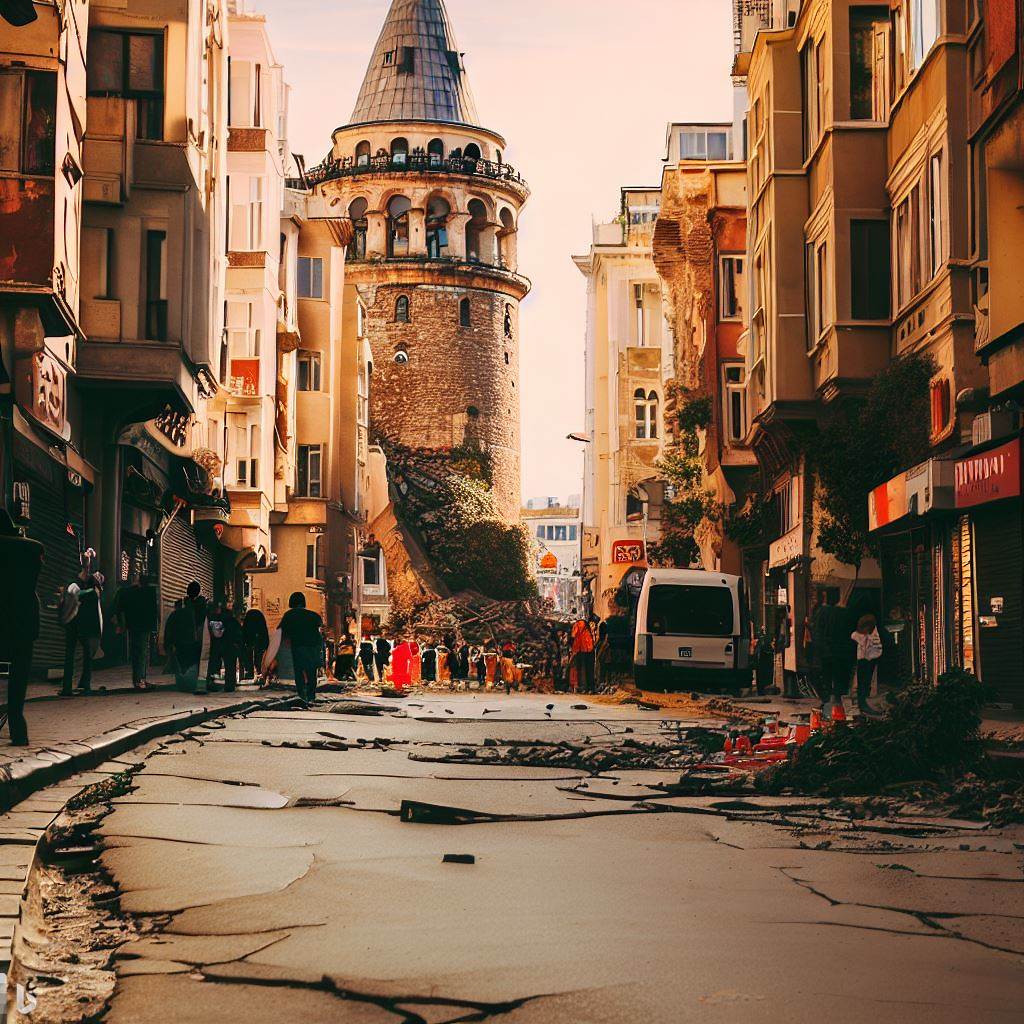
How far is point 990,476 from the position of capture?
18719mm

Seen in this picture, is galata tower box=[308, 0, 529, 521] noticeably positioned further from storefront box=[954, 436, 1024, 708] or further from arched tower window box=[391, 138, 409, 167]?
storefront box=[954, 436, 1024, 708]

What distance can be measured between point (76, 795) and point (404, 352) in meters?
90.9

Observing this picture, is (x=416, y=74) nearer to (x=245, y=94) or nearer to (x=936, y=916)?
(x=245, y=94)

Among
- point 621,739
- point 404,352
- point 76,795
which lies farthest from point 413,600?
point 76,795

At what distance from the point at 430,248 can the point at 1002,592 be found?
8381 cm

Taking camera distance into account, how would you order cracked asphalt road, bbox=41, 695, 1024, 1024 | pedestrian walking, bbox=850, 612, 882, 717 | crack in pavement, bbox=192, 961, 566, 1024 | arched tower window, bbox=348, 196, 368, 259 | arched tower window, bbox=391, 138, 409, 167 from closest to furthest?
1. crack in pavement, bbox=192, 961, 566, 1024
2. cracked asphalt road, bbox=41, 695, 1024, 1024
3. pedestrian walking, bbox=850, 612, 882, 717
4. arched tower window, bbox=391, 138, 409, 167
5. arched tower window, bbox=348, 196, 368, 259

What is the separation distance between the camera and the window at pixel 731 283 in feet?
138

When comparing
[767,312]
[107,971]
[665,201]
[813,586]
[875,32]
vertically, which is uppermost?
[665,201]

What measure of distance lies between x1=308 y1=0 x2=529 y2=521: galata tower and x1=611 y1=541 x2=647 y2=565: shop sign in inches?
1302

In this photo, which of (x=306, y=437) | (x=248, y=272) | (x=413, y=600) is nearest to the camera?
(x=248, y=272)

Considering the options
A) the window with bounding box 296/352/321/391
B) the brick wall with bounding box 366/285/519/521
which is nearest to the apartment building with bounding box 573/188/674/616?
the brick wall with bounding box 366/285/519/521

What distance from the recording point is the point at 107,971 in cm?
538

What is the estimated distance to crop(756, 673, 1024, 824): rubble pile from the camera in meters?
10.8

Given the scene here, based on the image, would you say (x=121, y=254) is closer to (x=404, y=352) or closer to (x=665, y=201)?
(x=665, y=201)
